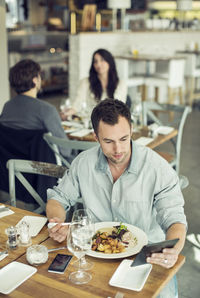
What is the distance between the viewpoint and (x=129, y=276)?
4.54 feet

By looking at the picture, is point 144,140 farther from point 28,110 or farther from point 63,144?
point 28,110

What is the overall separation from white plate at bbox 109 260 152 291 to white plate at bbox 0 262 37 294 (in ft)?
0.91

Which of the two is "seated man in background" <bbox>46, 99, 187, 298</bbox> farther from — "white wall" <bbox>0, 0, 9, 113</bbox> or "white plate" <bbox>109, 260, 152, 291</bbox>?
"white wall" <bbox>0, 0, 9, 113</bbox>

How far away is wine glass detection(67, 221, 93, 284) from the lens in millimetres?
1377

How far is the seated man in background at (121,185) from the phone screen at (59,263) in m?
0.12

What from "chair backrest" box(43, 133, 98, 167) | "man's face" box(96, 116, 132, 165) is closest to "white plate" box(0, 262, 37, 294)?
"man's face" box(96, 116, 132, 165)

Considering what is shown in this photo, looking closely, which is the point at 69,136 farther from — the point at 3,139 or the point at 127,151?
the point at 127,151

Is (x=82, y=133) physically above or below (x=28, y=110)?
below

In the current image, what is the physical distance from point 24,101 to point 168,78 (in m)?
4.54

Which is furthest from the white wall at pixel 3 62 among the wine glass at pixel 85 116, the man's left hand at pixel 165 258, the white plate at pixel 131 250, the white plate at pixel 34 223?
the man's left hand at pixel 165 258

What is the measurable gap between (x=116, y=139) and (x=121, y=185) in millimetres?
218

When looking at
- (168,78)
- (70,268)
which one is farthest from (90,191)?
(168,78)

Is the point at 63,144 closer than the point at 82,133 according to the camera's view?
Yes

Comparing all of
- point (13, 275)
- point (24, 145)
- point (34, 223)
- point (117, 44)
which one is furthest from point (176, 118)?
point (117, 44)
